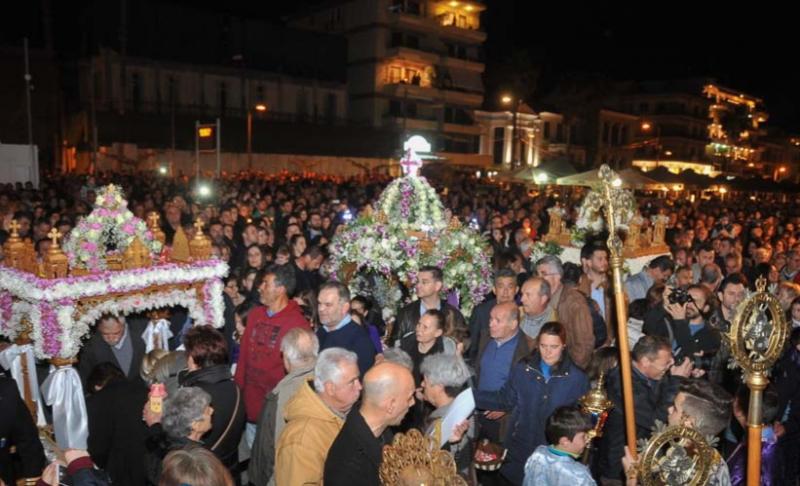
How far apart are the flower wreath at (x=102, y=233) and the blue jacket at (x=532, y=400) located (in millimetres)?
5142

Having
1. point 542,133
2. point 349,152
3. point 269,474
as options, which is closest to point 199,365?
point 269,474

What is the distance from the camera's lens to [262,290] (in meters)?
6.01

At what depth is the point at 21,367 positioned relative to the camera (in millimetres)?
7039

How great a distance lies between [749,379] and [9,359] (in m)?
7.39

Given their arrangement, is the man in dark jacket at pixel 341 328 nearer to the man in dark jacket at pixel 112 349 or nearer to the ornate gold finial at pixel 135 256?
the man in dark jacket at pixel 112 349

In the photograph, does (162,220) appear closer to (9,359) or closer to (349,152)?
(9,359)

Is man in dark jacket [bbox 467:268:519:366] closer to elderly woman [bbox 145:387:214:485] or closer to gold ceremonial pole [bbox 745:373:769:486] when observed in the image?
elderly woman [bbox 145:387:214:485]

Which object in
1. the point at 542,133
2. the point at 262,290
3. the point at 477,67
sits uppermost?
the point at 477,67

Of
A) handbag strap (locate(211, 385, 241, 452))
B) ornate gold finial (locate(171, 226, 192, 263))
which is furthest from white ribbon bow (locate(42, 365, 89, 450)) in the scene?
handbag strap (locate(211, 385, 241, 452))

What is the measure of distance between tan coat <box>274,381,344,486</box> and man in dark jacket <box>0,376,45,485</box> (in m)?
2.10

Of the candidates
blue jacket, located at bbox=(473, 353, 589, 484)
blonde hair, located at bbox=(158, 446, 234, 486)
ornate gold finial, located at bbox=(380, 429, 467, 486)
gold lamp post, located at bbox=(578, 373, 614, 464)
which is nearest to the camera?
ornate gold finial, located at bbox=(380, 429, 467, 486)

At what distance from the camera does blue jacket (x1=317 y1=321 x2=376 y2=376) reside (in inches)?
223

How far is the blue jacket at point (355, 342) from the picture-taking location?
5.67 m

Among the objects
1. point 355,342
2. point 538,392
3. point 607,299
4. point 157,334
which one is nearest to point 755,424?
point 538,392
